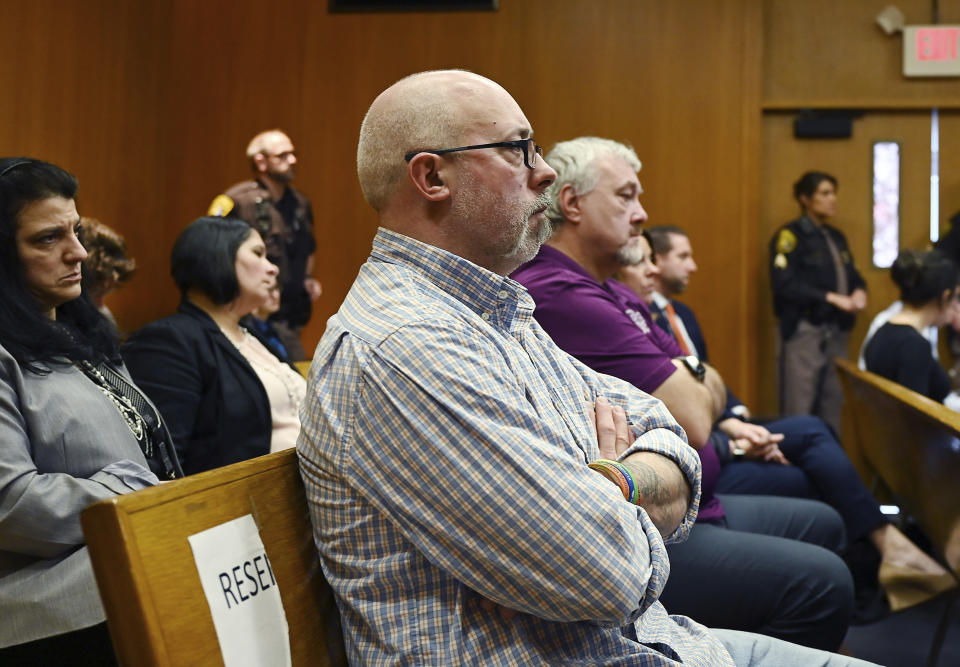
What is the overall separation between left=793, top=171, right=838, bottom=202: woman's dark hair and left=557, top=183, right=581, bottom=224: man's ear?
188 inches

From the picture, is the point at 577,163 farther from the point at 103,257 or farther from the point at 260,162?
the point at 260,162

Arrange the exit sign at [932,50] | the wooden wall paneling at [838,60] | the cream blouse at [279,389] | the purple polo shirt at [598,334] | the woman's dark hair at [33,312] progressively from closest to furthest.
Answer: the woman's dark hair at [33,312] < the purple polo shirt at [598,334] < the cream blouse at [279,389] < the exit sign at [932,50] < the wooden wall paneling at [838,60]

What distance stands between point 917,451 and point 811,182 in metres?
4.26

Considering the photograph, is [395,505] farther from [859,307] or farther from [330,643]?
[859,307]

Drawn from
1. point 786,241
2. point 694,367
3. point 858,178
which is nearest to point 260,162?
point 786,241

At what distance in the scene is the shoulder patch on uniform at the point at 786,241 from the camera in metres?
6.53

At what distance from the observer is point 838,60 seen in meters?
6.94

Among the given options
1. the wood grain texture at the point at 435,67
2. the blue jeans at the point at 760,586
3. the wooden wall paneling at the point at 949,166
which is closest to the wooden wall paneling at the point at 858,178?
the wooden wall paneling at the point at 949,166

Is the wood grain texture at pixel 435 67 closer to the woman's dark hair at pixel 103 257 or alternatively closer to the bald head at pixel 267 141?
the bald head at pixel 267 141

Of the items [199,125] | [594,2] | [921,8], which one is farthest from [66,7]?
[921,8]

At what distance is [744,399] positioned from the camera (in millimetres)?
6750

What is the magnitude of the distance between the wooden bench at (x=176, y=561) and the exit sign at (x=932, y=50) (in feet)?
22.5

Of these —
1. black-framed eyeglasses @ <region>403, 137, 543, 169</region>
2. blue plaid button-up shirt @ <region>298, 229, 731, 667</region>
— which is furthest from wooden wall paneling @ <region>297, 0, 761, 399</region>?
blue plaid button-up shirt @ <region>298, 229, 731, 667</region>

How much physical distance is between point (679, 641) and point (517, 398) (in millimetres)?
452
